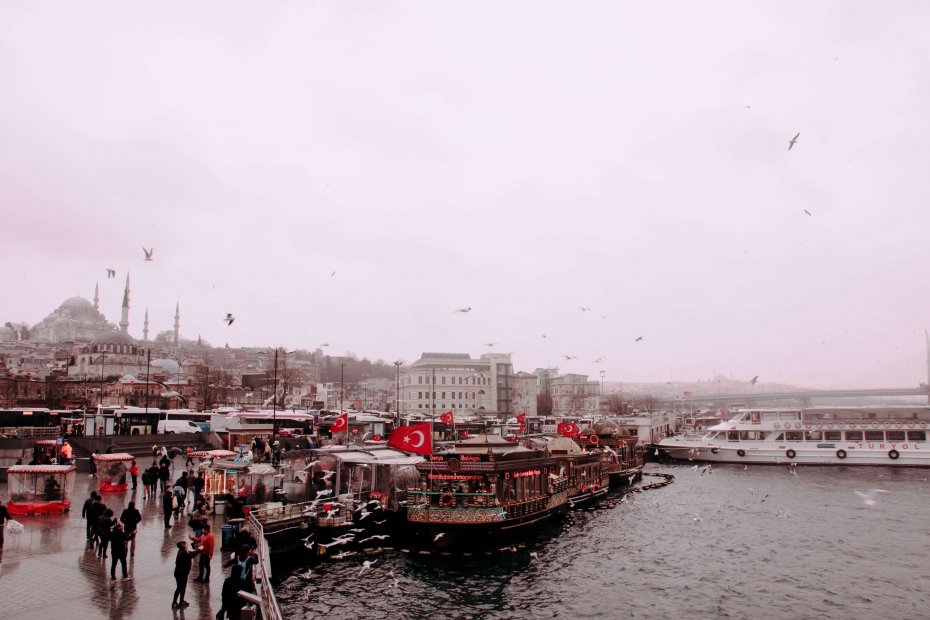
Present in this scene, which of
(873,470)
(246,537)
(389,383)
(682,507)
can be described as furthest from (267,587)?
(389,383)

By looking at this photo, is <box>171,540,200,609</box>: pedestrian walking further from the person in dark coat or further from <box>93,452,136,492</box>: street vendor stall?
<box>93,452,136,492</box>: street vendor stall

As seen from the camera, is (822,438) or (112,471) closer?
(112,471)

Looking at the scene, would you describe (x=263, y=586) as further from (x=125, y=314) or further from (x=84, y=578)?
(x=125, y=314)

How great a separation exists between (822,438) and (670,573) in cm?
4618

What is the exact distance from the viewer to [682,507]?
122 feet

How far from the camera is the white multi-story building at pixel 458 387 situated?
347ft

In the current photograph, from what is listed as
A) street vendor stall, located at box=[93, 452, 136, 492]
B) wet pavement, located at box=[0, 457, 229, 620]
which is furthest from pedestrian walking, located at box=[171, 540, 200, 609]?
street vendor stall, located at box=[93, 452, 136, 492]

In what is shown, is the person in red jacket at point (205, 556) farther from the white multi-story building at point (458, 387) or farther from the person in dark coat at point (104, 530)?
Result: the white multi-story building at point (458, 387)

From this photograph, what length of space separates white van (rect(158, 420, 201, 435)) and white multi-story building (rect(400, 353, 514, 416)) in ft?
165

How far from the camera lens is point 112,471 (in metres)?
27.4

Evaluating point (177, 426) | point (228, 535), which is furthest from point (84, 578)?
point (177, 426)

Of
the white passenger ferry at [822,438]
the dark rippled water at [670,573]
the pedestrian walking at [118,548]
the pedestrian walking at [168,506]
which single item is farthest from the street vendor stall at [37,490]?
the white passenger ferry at [822,438]

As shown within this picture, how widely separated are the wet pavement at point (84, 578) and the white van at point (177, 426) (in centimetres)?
3711

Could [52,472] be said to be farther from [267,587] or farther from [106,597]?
[267,587]
